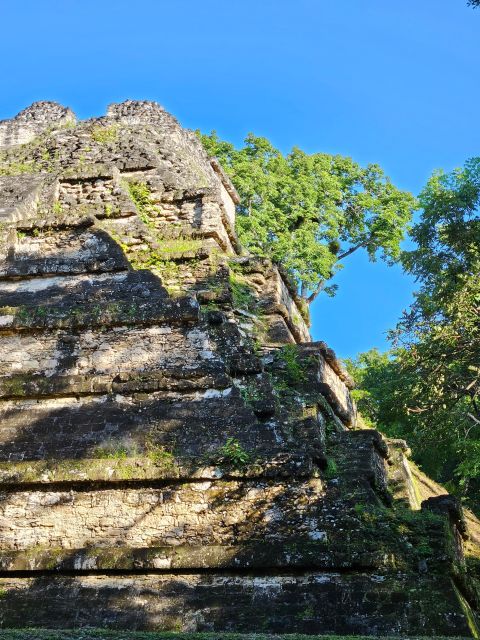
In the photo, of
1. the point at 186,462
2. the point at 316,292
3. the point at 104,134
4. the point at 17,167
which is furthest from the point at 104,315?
the point at 316,292

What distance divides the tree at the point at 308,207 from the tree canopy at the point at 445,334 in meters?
4.29

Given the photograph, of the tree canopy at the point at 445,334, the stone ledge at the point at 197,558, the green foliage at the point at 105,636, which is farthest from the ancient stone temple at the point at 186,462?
the tree canopy at the point at 445,334

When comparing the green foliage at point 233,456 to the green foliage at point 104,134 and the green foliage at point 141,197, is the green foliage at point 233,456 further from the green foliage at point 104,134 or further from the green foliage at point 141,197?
the green foliage at point 104,134

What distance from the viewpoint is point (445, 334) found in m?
15.7

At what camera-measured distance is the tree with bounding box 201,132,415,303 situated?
938 inches

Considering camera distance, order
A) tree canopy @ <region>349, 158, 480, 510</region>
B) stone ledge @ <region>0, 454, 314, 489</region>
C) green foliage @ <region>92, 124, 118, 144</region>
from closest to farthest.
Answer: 1. stone ledge @ <region>0, 454, 314, 489</region>
2. green foliage @ <region>92, 124, 118, 144</region>
3. tree canopy @ <region>349, 158, 480, 510</region>

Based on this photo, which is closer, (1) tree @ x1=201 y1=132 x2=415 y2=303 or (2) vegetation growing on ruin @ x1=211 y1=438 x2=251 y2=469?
(2) vegetation growing on ruin @ x1=211 y1=438 x2=251 y2=469

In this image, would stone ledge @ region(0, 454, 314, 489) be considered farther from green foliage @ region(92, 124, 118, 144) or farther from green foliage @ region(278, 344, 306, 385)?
green foliage @ region(92, 124, 118, 144)

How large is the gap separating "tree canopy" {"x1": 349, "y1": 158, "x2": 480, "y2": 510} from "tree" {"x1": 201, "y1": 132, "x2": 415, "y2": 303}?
429 centimetres

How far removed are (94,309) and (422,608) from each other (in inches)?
192

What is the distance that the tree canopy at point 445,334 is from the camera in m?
16.0

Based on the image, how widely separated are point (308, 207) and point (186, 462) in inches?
703

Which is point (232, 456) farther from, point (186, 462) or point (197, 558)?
point (197, 558)

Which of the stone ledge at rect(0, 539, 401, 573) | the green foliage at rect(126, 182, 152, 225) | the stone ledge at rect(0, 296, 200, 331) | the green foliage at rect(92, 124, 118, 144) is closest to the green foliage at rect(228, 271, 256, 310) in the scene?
the stone ledge at rect(0, 296, 200, 331)
